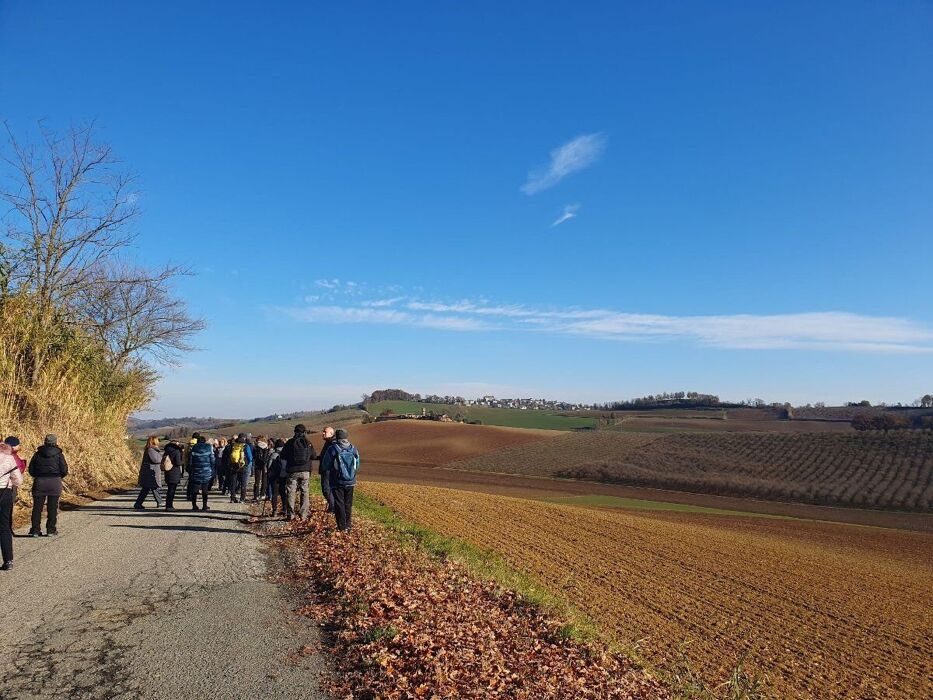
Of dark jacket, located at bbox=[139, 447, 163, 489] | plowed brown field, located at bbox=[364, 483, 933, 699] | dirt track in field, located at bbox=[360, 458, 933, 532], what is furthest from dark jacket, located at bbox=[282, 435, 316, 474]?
dirt track in field, located at bbox=[360, 458, 933, 532]

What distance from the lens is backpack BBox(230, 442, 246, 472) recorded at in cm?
1583

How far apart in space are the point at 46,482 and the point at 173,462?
449 cm

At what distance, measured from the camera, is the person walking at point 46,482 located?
10.1 m

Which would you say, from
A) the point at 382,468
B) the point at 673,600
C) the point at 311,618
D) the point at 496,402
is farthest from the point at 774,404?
the point at 311,618

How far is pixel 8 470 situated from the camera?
814 centimetres

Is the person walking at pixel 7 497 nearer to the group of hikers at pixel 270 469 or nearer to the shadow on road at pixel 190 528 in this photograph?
the shadow on road at pixel 190 528

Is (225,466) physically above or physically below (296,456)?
below

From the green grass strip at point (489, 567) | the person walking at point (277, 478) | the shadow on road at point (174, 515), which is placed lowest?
the green grass strip at point (489, 567)

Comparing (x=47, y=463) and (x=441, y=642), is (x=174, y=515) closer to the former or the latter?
(x=47, y=463)

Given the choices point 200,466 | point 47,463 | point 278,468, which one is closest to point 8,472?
point 47,463

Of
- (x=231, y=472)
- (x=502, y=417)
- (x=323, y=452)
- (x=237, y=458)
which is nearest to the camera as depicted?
(x=323, y=452)

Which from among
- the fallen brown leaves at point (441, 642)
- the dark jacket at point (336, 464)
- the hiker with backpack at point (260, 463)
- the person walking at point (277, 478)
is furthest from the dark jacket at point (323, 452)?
the hiker with backpack at point (260, 463)

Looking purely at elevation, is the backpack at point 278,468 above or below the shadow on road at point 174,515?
above

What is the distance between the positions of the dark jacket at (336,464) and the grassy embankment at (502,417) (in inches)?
3277
